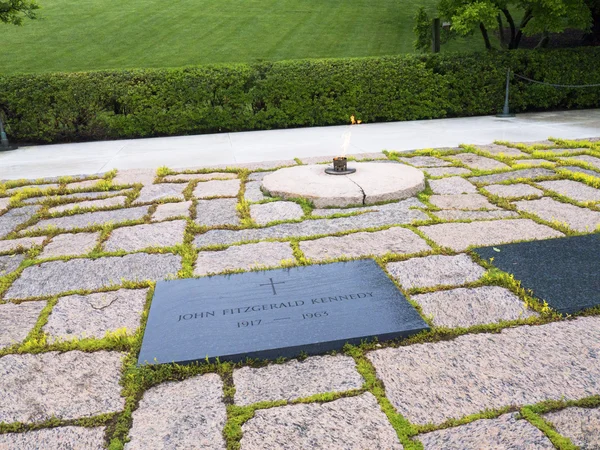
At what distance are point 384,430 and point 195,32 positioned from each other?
19.9 meters

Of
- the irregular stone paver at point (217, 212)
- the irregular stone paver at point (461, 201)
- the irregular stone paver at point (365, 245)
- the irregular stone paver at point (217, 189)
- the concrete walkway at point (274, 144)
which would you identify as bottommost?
the concrete walkway at point (274, 144)

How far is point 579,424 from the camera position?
6.28 ft

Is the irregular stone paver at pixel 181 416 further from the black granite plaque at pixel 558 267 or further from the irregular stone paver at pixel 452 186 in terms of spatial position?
the irregular stone paver at pixel 452 186

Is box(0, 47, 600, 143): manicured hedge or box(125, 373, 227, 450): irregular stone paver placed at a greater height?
box(0, 47, 600, 143): manicured hedge

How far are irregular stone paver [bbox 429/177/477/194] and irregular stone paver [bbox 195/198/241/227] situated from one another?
75.2 inches

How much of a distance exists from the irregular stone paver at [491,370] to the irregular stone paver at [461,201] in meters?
2.06

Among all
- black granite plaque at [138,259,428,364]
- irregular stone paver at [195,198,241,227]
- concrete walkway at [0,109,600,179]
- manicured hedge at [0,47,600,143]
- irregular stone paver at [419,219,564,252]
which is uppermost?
manicured hedge at [0,47,600,143]

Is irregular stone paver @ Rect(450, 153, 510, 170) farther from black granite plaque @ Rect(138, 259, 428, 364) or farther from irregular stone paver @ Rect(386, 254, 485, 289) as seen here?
black granite plaque @ Rect(138, 259, 428, 364)

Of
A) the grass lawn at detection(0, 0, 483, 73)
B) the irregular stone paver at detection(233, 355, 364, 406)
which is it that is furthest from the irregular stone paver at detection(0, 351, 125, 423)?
the grass lawn at detection(0, 0, 483, 73)

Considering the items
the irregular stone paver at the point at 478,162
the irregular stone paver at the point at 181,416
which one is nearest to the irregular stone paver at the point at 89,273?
the irregular stone paver at the point at 181,416

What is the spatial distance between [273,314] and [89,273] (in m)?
1.49

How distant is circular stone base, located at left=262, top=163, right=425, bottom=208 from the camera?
472cm

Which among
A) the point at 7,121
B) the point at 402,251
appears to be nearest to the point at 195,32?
the point at 7,121

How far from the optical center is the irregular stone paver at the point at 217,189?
532 cm
